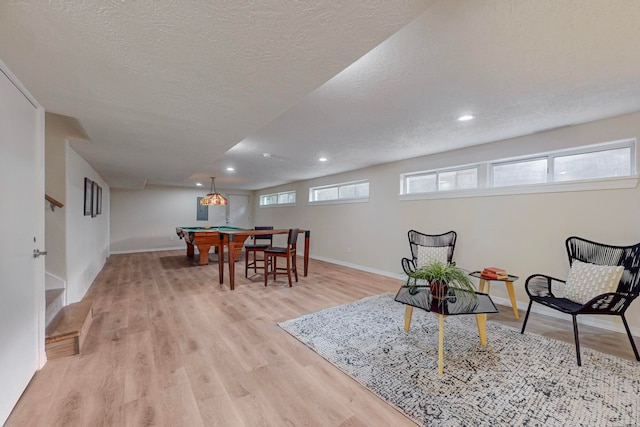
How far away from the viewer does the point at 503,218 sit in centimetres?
338

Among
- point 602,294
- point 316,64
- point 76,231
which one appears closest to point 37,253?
point 76,231

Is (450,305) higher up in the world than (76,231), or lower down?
lower down

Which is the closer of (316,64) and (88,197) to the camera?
(316,64)

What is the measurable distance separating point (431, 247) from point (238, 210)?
7770 millimetres

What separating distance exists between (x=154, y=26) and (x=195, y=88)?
56 centimetres

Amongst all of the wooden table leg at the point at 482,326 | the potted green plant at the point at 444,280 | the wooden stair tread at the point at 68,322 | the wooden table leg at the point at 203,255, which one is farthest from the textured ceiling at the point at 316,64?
the wooden table leg at the point at 203,255

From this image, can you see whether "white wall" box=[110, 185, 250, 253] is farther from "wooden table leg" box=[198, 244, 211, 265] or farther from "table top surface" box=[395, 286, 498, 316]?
"table top surface" box=[395, 286, 498, 316]

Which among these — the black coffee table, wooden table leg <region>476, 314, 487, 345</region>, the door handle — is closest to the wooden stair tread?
the door handle

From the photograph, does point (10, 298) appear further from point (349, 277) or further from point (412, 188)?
point (412, 188)

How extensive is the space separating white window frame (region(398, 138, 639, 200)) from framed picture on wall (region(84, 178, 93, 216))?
17.4 ft

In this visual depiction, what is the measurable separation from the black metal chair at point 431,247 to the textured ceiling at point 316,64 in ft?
5.46

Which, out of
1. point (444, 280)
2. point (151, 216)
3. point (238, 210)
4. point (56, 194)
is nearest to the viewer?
point (444, 280)

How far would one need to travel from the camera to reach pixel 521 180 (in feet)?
10.9

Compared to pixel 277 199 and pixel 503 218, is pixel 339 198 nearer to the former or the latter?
pixel 277 199
